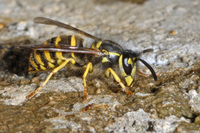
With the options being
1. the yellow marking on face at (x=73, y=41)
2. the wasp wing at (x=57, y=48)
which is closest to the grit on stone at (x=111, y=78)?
the yellow marking on face at (x=73, y=41)

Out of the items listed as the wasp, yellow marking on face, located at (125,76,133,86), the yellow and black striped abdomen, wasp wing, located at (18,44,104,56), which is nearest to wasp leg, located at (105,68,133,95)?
the wasp

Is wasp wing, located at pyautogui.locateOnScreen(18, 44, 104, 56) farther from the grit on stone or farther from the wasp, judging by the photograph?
the grit on stone

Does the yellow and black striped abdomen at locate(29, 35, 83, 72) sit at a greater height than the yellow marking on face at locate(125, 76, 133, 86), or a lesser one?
greater

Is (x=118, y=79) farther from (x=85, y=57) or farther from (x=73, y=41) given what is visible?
(x=73, y=41)

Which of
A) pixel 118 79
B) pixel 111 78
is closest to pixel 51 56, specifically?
pixel 111 78

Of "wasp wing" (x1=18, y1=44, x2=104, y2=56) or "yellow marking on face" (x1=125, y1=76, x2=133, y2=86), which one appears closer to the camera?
"wasp wing" (x1=18, y1=44, x2=104, y2=56)

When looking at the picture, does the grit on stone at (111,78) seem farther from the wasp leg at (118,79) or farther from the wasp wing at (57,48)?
the wasp wing at (57,48)

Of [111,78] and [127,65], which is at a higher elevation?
[127,65]
